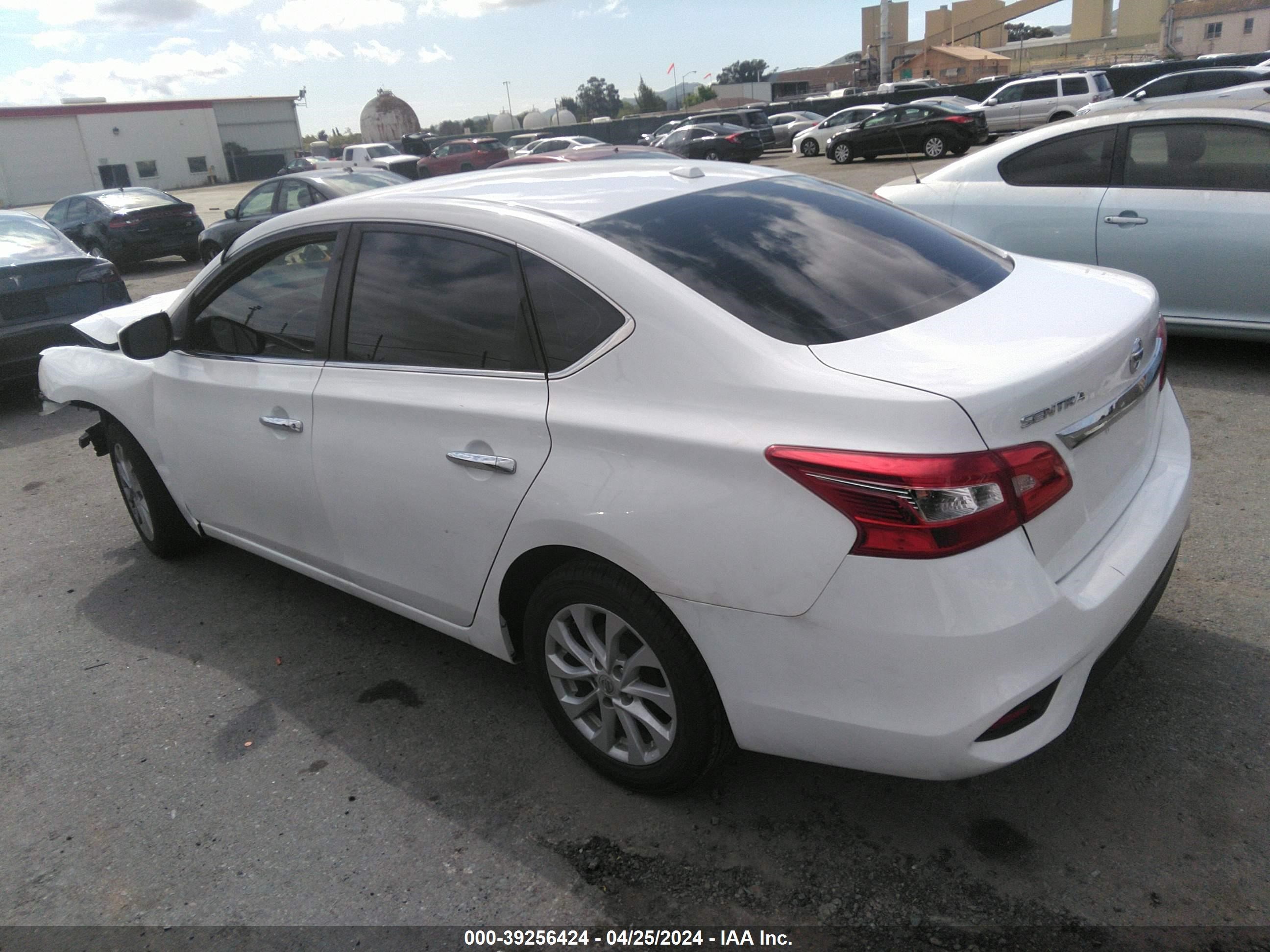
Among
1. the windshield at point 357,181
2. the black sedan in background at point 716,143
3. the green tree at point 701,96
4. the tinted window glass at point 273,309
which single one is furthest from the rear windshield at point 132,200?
the green tree at point 701,96

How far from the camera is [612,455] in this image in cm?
236

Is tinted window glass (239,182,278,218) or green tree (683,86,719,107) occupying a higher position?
green tree (683,86,719,107)

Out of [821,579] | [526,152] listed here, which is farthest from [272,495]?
[526,152]

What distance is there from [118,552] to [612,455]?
3.67m

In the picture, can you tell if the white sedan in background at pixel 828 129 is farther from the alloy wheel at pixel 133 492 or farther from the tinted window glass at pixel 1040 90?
the alloy wheel at pixel 133 492

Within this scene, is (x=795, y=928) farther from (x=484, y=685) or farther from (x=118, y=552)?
(x=118, y=552)

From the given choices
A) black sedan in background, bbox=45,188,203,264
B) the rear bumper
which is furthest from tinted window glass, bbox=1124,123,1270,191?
Answer: black sedan in background, bbox=45,188,203,264

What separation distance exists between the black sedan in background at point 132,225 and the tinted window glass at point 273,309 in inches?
561

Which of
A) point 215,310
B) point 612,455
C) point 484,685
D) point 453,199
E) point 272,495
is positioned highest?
point 453,199

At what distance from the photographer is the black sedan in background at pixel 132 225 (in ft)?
52.3

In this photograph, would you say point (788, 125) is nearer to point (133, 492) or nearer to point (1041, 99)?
point (1041, 99)

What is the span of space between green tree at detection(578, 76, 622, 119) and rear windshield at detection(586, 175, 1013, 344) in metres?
129

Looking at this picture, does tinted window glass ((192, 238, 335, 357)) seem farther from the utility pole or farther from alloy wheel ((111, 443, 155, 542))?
the utility pole

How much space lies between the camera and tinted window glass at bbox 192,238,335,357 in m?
3.33
